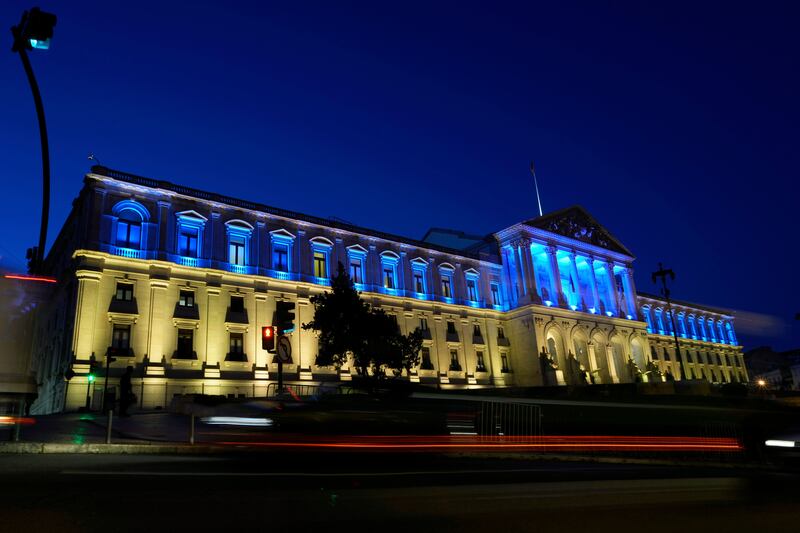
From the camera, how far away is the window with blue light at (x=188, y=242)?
36.8 metres

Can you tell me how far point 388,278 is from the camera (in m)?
48.0

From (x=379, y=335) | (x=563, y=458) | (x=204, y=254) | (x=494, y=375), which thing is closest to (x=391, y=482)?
(x=563, y=458)

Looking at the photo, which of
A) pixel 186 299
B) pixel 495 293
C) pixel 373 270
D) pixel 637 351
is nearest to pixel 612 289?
pixel 637 351

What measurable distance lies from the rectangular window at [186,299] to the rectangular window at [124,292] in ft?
9.85

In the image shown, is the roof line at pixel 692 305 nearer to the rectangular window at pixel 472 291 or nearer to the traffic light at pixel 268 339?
the rectangular window at pixel 472 291

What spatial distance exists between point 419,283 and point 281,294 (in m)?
14.8

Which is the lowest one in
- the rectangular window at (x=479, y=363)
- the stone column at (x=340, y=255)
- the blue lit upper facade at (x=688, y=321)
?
the rectangular window at (x=479, y=363)

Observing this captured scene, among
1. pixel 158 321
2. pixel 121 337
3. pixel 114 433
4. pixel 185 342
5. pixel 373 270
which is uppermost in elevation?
pixel 373 270

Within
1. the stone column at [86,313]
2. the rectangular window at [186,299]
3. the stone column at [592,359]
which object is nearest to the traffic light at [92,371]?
the stone column at [86,313]

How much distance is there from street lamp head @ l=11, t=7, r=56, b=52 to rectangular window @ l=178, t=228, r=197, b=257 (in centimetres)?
3043

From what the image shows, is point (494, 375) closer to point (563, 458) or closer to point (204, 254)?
point (204, 254)

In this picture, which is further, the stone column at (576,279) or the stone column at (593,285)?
the stone column at (593,285)

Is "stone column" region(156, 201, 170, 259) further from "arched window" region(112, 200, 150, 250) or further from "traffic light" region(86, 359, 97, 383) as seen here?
"traffic light" region(86, 359, 97, 383)

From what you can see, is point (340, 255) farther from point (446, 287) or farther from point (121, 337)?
point (121, 337)
